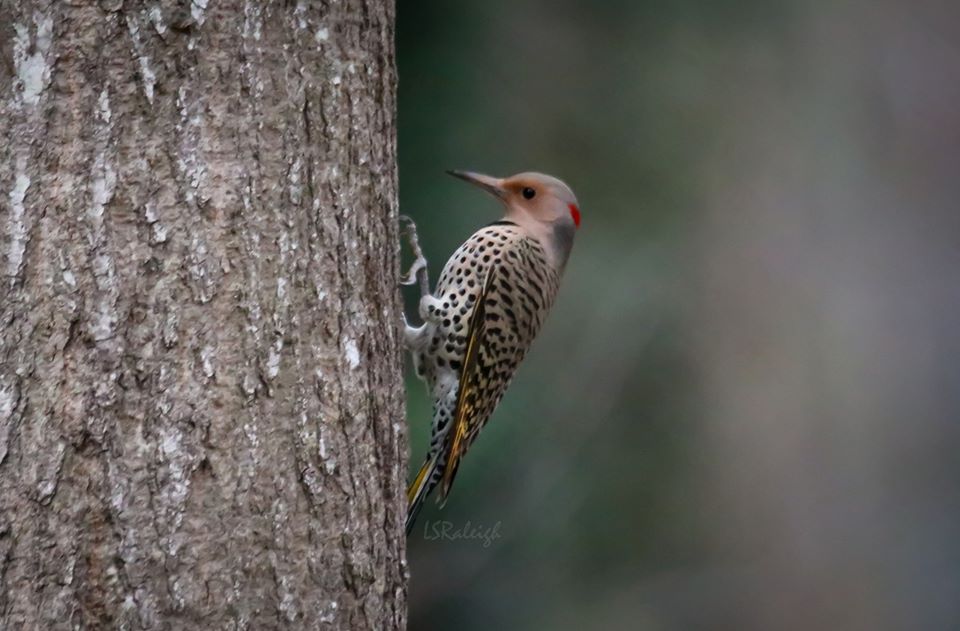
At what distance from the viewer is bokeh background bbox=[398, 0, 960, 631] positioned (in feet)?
20.6

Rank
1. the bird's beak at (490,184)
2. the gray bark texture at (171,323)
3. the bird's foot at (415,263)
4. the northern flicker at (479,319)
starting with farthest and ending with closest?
1. the bird's beak at (490,184)
2. the northern flicker at (479,319)
3. the bird's foot at (415,263)
4. the gray bark texture at (171,323)

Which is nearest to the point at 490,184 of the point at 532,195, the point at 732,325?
the point at 532,195

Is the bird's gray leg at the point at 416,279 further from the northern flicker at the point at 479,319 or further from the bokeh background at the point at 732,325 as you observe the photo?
the bokeh background at the point at 732,325

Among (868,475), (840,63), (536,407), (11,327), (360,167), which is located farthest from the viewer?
(840,63)

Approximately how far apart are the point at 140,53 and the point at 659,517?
5002mm

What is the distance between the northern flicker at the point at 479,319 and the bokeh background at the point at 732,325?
6.52 ft

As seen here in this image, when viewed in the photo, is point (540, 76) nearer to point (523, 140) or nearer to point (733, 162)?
point (523, 140)

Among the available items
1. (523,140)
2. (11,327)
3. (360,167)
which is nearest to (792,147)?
(523,140)

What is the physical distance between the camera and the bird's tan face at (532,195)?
3898 mm

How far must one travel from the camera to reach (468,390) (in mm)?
3705

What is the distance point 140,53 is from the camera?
6.77 ft
